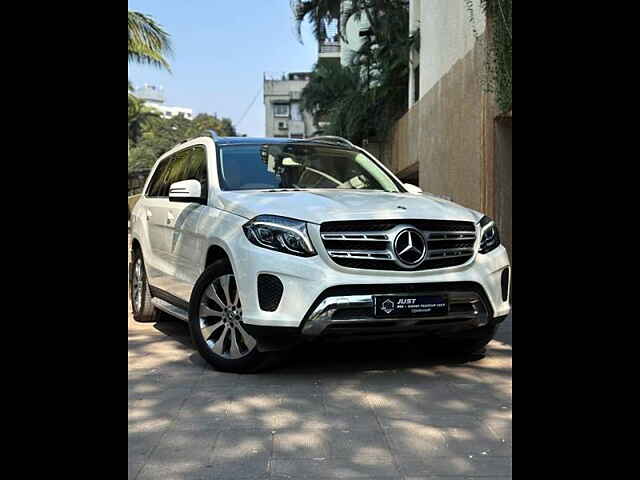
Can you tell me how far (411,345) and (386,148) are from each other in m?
15.8

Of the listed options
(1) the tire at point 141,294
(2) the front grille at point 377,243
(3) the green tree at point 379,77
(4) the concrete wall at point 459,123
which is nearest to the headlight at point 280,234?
(2) the front grille at point 377,243

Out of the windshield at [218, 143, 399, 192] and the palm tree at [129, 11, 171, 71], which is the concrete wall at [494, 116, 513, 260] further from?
the palm tree at [129, 11, 171, 71]

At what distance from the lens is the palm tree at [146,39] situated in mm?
19383

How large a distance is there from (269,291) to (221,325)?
626 millimetres

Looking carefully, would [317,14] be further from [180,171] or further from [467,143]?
[180,171]

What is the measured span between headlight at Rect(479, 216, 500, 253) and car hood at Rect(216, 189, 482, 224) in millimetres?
82

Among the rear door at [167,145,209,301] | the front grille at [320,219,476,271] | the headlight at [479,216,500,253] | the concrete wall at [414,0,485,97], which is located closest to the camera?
the front grille at [320,219,476,271]

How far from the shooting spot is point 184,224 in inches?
236

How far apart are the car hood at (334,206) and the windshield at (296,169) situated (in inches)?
11.5

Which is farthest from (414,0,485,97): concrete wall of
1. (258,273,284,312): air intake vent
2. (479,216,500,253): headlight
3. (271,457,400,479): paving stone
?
(271,457,400,479): paving stone

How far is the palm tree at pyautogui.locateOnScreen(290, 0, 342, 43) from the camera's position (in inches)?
857

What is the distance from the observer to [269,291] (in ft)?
15.6
